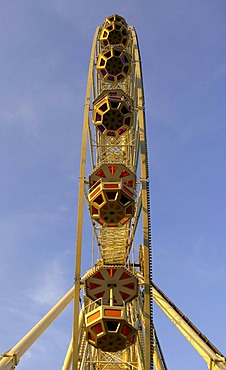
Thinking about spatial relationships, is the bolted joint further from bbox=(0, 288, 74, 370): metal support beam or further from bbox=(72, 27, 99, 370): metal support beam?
bbox=(72, 27, 99, 370): metal support beam

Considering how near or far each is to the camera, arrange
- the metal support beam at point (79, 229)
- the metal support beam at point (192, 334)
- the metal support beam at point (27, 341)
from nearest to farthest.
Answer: the metal support beam at point (27, 341), the metal support beam at point (192, 334), the metal support beam at point (79, 229)

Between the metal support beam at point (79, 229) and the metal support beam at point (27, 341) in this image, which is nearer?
the metal support beam at point (27, 341)

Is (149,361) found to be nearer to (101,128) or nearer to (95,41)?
(101,128)

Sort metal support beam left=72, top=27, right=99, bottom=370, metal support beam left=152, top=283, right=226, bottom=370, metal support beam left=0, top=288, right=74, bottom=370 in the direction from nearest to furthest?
metal support beam left=0, top=288, right=74, bottom=370
metal support beam left=152, top=283, right=226, bottom=370
metal support beam left=72, top=27, right=99, bottom=370

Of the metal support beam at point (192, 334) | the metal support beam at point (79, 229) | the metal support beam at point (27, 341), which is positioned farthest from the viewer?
the metal support beam at point (79, 229)

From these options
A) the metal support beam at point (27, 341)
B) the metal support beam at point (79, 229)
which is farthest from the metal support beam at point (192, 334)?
the metal support beam at point (27, 341)

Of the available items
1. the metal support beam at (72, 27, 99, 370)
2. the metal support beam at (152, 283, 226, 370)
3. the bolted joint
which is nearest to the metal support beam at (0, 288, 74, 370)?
the bolted joint

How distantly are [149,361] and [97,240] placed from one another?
6.23 m

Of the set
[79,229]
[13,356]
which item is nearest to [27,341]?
[13,356]

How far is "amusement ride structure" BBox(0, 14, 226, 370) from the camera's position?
1187 centimetres

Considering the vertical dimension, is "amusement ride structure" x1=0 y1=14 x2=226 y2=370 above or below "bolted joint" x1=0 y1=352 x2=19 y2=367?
above

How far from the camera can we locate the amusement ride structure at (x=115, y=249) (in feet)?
38.9

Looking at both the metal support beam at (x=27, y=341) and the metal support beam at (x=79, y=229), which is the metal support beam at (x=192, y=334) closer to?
the metal support beam at (x=79, y=229)

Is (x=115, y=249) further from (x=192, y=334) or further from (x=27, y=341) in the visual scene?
(x=27, y=341)
